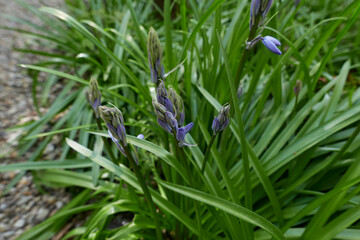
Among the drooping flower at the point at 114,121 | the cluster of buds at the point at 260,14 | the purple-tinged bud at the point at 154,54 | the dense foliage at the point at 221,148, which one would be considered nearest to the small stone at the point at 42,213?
the dense foliage at the point at 221,148

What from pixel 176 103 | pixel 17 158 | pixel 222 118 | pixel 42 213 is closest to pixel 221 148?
pixel 222 118

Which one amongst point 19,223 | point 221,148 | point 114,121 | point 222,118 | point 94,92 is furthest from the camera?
point 19,223

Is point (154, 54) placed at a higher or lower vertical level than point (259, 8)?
lower

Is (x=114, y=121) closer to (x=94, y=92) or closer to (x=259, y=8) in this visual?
(x=94, y=92)

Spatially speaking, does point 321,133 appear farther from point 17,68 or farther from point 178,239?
point 17,68

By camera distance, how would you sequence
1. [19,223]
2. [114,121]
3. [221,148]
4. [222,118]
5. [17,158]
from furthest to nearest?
[17,158] → [19,223] → [221,148] → [222,118] → [114,121]

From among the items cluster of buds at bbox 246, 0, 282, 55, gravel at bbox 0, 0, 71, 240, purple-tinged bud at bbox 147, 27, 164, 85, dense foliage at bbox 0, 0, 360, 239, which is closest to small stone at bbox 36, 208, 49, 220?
gravel at bbox 0, 0, 71, 240
